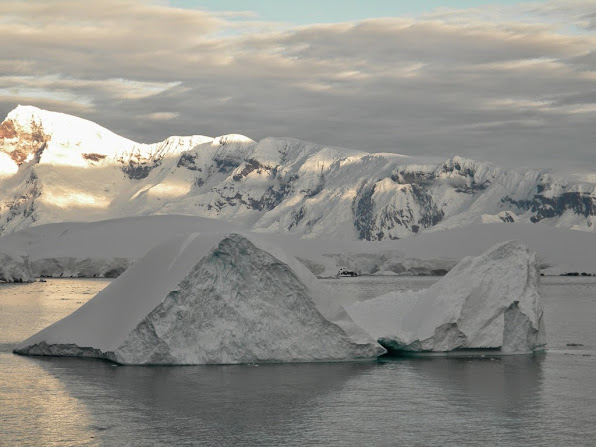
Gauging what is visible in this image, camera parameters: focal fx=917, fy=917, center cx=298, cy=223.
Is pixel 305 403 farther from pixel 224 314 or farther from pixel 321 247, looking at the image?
pixel 321 247

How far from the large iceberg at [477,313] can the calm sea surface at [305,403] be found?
81 cm

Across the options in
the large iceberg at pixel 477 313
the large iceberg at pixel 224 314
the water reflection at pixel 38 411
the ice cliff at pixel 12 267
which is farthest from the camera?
the ice cliff at pixel 12 267

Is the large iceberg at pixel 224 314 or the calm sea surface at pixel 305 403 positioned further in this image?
the large iceberg at pixel 224 314

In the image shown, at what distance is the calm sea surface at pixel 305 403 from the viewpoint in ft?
60.1

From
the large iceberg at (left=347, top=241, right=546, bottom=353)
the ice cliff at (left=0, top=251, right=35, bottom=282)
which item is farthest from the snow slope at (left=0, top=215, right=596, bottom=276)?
the large iceberg at (left=347, top=241, right=546, bottom=353)

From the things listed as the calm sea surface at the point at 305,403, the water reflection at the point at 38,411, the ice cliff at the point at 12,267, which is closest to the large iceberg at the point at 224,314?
the calm sea surface at the point at 305,403

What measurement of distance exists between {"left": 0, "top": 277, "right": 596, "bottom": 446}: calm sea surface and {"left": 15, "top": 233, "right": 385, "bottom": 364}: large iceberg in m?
0.64

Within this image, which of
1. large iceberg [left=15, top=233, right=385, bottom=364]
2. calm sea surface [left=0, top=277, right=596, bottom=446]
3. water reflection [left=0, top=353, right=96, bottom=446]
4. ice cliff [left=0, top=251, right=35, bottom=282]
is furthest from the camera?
ice cliff [left=0, top=251, right=35, bottom=282]

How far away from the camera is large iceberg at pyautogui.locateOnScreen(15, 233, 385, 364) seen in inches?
1065

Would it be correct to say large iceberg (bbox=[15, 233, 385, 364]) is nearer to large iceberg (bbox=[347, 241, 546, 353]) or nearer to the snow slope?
large iceberg (bbox=[347, 241, 546, 353])

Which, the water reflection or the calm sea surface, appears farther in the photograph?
the calm sea surface

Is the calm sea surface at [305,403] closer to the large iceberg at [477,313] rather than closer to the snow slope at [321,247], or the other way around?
the large iceberg at [477,313]

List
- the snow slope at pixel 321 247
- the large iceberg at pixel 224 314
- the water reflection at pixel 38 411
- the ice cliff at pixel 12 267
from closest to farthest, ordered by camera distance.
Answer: the water reflection at pixel 38 411, the large iceberg at pixel 224 314, the ice cliff at pixel 12 267, the snow slope at pixel 321 247

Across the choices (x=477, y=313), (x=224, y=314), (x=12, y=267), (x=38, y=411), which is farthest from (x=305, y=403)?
(x=12, y=267)
